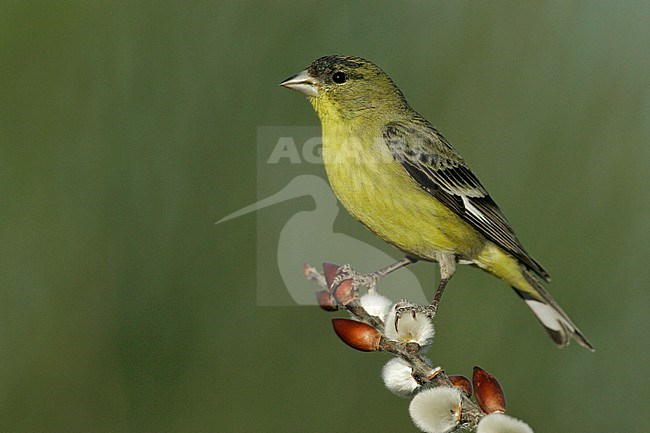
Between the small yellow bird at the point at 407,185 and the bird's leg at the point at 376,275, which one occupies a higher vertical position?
the small yellow bird at the point at 407,185

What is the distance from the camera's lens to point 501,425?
188 cm

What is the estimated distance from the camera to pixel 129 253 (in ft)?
13.8

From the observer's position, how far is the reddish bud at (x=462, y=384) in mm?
2125

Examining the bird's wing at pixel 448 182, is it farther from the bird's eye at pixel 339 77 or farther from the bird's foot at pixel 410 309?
the bird's foot at pixel 410 309

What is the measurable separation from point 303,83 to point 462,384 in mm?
2311

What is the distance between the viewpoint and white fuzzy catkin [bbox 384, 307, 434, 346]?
2.28 meters

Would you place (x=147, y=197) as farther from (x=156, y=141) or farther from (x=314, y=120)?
(x=314, y=120)

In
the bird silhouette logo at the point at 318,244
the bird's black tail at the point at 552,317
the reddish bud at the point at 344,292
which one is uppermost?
the reddish bud at the point at 344,292

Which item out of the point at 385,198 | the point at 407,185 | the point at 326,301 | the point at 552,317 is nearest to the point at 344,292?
the point at 326,301

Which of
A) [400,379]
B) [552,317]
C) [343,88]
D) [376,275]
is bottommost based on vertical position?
[552,317]

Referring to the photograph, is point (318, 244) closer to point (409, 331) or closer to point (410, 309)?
point (410, 309)

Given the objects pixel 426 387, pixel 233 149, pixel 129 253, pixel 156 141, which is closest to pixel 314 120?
pixel 233 149

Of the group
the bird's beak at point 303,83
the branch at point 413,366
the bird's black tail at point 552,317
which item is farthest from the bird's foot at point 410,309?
the bird's beak at point 303,83

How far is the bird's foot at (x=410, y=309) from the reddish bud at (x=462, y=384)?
239 mm
